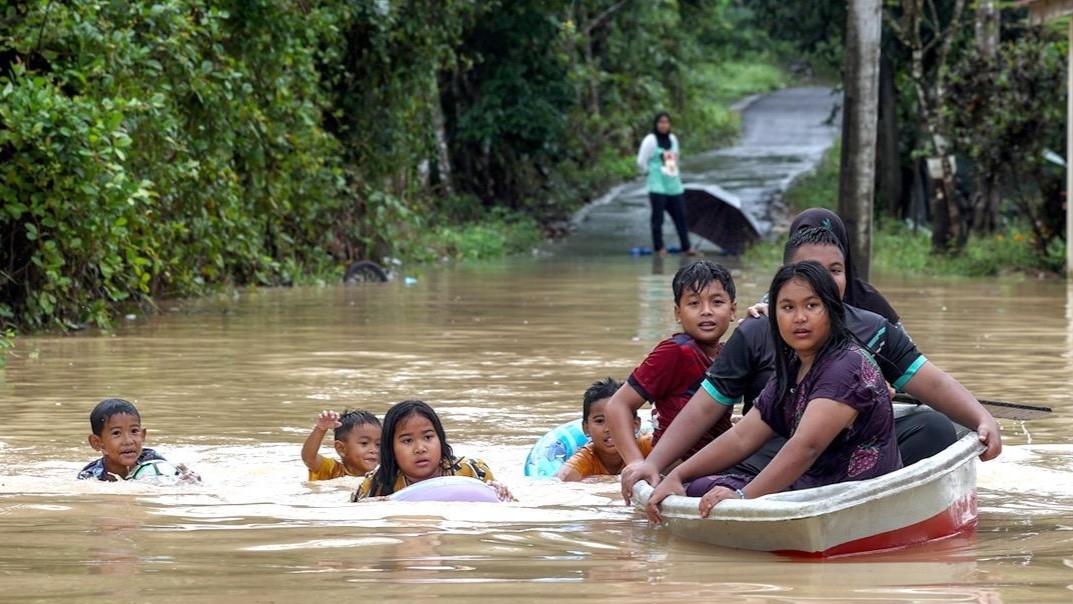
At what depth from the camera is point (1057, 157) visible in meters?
21.2

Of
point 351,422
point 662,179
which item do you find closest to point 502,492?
point 351,422

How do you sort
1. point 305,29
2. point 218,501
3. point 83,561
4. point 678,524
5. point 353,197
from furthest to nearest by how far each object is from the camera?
1. point 353,197
2. point 305,29
3. point 218,501
4. point 678,524
5. point 83,561

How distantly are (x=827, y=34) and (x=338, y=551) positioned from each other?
81.4 ft

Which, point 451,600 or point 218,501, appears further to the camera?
point 218,501

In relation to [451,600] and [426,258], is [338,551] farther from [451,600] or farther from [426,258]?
[426,258]

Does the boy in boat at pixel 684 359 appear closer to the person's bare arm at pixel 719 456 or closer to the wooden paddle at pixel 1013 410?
the person's bare arm at pixel 719 456

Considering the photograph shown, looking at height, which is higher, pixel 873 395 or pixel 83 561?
pixel 873 395

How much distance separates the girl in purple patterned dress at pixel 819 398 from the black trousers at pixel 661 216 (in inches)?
760

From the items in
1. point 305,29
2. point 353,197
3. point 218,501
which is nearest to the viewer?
point 218,501

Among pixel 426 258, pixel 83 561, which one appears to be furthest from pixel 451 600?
pixel 426 258

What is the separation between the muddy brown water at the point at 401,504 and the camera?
5254 mm

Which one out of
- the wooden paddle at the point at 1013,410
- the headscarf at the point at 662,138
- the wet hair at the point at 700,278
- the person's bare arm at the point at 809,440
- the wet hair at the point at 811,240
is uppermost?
the headscarf at the point at 662,138

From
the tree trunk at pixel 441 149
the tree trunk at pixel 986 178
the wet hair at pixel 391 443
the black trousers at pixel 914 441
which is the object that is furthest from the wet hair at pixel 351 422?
the tree trunk at pixel 441 149

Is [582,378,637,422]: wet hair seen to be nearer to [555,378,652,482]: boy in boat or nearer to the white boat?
[555,378,652,482]: boy in boat
